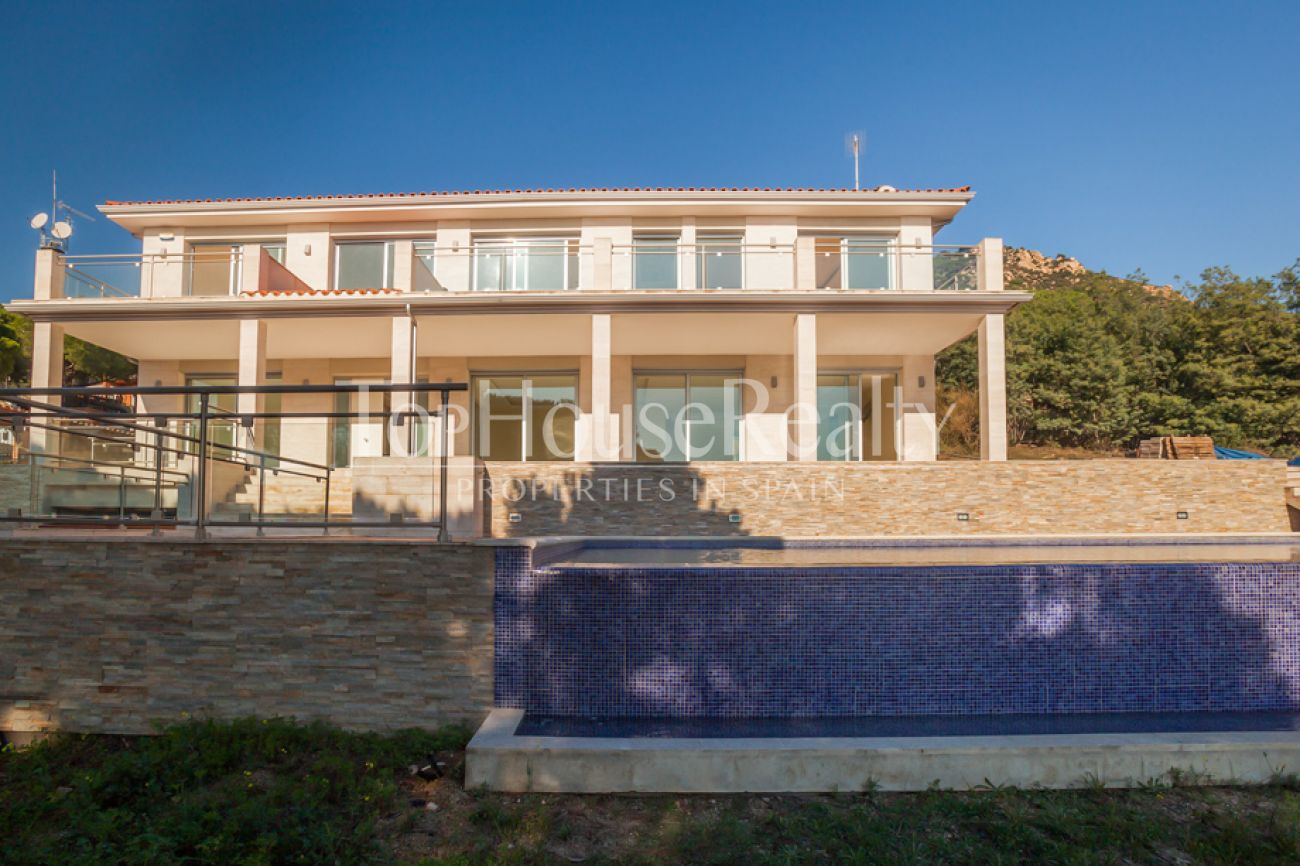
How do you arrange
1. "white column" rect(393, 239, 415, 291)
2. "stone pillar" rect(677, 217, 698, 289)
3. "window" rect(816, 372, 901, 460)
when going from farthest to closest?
"window" rect(816, 372, 901, 460) < "stone pillar" rect(677, 217, 698, 289) < "white column" rect(393, 239, 415, 291)

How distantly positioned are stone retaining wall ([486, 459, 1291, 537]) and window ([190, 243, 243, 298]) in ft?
25.3

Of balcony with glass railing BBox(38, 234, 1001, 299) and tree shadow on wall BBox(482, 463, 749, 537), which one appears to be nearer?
tree shadow on wall BBox(482, 463, 749, 537)

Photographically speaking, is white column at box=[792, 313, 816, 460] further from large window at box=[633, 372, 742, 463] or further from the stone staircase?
the stone staircase

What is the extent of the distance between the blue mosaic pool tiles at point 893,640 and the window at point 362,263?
13236 millimetres

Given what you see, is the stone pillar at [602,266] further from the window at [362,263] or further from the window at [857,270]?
the window at [362,263]

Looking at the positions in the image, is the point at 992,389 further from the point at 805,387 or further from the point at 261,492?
the point at 261,492

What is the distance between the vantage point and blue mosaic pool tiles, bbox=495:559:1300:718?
176 inches

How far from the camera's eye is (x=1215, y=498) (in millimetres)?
11352

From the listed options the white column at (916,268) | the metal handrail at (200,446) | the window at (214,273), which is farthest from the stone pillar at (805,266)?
the window at (214,273)

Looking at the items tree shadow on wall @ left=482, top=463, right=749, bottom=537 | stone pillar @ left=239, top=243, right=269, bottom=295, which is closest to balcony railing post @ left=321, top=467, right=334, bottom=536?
tree shadow on wall @ left=482, top=463, right=749, bottom=537

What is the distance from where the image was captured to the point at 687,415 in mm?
15859

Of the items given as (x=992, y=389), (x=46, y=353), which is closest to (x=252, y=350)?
(x=46, y=353)

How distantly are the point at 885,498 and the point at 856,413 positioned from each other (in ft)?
16.6

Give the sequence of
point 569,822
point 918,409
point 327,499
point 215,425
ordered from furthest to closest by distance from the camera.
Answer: point 918,409 → point 215,425 → point 327,499 → point 569,822
